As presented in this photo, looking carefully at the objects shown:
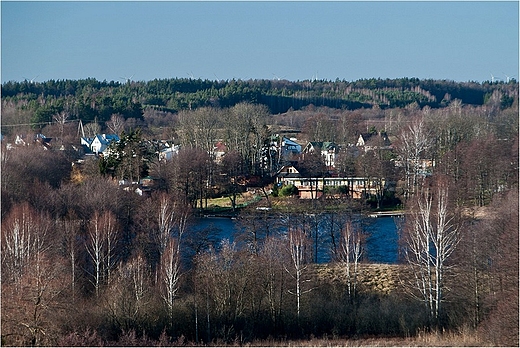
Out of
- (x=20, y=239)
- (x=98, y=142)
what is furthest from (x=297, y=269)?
(x=98, y=142)

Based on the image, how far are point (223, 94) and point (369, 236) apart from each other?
35.0 m

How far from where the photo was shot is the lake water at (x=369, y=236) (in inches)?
550

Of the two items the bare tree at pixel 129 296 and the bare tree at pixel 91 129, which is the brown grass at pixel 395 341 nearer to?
the bare tree at pixel 129 296

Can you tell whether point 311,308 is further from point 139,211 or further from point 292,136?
point 292,136

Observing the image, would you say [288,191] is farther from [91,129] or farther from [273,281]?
[91,129]

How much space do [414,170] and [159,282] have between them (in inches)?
521

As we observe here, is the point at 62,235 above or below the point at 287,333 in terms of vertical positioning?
above

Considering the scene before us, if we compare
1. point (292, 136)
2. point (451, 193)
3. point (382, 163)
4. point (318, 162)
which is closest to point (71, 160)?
point (318, 162)

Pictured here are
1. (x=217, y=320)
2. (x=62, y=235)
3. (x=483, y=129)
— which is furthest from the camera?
(x=483, y=129)

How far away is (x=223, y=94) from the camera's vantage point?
161 feet

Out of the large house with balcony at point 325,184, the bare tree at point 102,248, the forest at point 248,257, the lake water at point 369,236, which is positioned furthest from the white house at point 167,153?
the bare tree at point 102,248

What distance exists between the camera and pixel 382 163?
22.2 meters

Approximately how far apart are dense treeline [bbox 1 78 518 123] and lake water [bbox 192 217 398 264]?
65.3 ft

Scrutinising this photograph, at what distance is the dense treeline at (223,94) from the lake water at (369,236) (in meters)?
19.9
